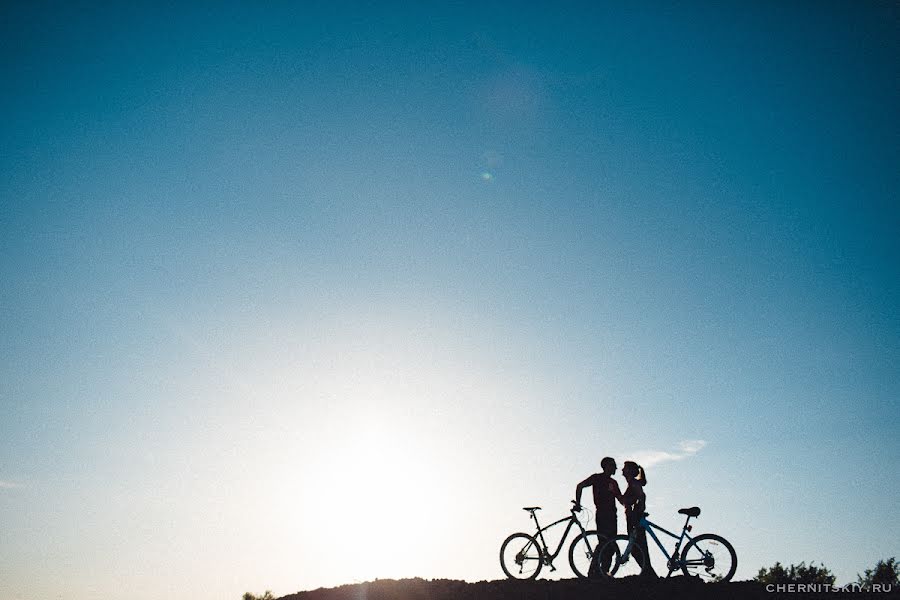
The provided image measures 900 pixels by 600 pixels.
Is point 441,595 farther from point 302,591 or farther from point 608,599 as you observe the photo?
point 302,591

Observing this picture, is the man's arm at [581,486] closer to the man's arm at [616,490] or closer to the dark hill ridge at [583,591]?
the man's arm at [616,490]

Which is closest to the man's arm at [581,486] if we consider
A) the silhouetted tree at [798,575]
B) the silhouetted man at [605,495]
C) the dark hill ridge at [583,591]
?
the silhouetted man at [605,495]

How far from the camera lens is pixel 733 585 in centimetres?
1014

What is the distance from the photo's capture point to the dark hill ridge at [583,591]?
32.1ft

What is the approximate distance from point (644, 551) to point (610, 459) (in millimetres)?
2074

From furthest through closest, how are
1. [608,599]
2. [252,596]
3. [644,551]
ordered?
[252,596], [644,551], [608,599]

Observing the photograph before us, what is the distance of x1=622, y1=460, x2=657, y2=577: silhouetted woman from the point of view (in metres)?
11.2

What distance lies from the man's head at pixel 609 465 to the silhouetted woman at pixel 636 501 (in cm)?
26

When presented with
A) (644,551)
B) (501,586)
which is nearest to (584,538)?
(644,551)

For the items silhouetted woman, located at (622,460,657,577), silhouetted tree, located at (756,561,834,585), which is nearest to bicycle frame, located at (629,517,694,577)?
silhouetted woman, located at (622,460,657,577)

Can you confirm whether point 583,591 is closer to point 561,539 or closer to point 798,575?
point 561,539

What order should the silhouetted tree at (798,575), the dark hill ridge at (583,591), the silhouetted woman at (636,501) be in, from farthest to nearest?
the silhouetted tree at (798,575) < the silhouetted woman at (636,501) < the dark hill ridge at (583,591)

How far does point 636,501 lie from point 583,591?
2537 millimetres

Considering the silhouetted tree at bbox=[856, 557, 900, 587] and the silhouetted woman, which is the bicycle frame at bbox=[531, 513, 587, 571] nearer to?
the silhouetted woman
